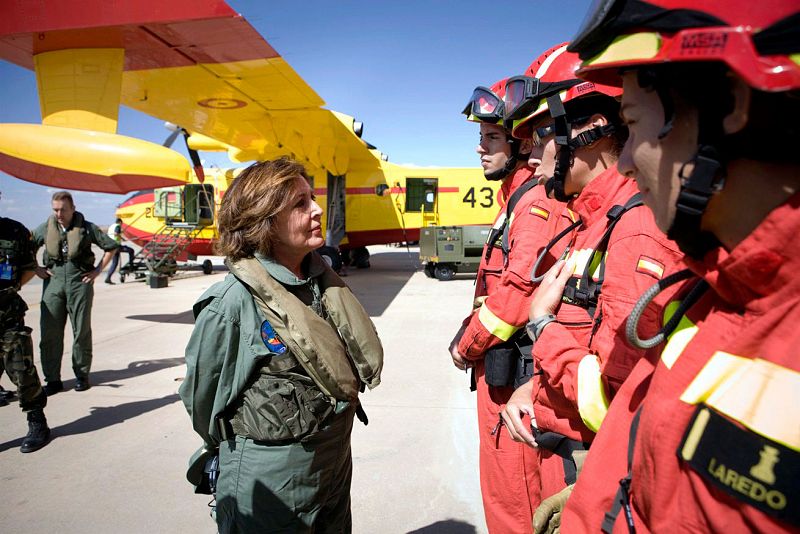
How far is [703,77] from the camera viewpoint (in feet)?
2.31

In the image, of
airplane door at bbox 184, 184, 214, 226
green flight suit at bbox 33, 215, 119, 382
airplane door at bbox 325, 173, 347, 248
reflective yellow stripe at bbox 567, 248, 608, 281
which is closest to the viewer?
reflective yellow stripe at bbox 567, 248, 608, 281

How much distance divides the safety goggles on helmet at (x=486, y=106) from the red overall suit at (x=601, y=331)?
1.44 m

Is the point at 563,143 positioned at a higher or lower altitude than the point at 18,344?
higher

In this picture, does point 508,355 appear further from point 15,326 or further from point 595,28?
point 15,326

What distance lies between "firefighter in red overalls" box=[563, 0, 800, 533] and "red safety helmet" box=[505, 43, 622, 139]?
3.89 ft

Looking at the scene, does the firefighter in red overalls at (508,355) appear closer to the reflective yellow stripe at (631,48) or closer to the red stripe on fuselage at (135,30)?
the reflective yellow stripe at (631,48)

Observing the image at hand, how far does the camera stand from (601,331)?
1.25 m

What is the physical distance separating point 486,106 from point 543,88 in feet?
2.79

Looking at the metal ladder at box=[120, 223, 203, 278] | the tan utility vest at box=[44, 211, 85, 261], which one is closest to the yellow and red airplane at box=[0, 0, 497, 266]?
the metal ladder at box=[120, 223, 203, 278]

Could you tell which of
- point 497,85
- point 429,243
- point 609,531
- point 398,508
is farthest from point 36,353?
point 429,243

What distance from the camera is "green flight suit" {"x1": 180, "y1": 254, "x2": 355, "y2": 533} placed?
5.09 feet

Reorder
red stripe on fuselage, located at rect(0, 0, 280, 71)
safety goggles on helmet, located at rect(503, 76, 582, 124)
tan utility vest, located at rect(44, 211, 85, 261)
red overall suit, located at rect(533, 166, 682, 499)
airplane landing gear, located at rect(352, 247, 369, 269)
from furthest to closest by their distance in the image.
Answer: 1. airplane landing gear, located at rect(352, 247, 369, 269)
2. tan utility vest, located at rect(44, 211, 85, 261)
3. red stripe on fuselage, located at rect(0, 0, 280, 71)
4. safety goggles on helmet, located at rect(503, 76, 582, 124)
5. red overall suit, located at rect(533, 166, 682, 499)

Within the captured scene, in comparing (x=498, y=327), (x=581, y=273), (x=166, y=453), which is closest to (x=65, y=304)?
(x=166, y=453)

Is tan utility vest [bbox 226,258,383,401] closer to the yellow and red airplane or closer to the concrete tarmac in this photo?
the concrete tarmac
